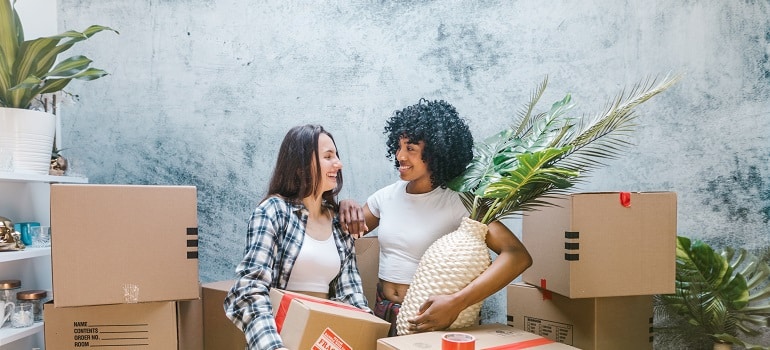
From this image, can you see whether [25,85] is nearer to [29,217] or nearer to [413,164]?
[29,217]

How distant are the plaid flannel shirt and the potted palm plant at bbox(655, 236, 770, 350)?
54.1 inches

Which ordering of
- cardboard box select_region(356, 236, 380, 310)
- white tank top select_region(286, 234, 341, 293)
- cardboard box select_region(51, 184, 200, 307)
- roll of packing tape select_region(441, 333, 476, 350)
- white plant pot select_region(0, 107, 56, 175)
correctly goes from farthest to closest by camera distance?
cardboard box select_region(356, 236, 380, 310) < white plant pot select_region(0, 107, 56, 175) < white tank top select_region(286, 234, 341, 293) < cardboard box select_region(51, 184, 200, 307) < roll of packing tape select_region(441, 333, 476, 350)

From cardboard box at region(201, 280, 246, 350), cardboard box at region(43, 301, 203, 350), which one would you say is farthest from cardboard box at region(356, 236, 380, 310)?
cardboard box at region(43, 301, 203, 350)

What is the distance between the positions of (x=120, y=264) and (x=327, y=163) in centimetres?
78

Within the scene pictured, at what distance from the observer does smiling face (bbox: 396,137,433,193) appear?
6.62 feet

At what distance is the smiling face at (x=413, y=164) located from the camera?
202 centimetres

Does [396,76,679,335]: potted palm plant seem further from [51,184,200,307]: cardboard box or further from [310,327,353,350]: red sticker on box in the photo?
[51,184,200,307]: cardboard box

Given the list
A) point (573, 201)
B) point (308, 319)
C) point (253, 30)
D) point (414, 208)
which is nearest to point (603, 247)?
point (573, 201)

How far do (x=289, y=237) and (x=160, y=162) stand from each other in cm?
119

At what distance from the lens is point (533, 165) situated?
1.64 m

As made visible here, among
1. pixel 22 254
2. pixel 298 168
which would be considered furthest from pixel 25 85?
pixel 298 168

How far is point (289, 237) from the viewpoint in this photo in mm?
1791

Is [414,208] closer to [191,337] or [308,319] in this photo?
[308,319]

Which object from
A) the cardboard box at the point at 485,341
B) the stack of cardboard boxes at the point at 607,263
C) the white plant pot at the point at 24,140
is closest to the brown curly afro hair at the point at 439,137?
the stack of cardboard boxes at the point at 607,263
